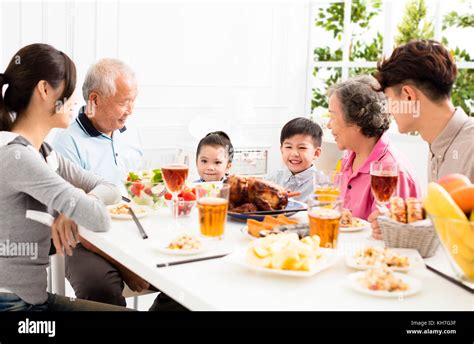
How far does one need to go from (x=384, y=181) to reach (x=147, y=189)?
87cm

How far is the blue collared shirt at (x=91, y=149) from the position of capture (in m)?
3.09

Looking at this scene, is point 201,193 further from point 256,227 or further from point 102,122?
point 102,122

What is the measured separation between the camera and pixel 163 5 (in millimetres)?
5285

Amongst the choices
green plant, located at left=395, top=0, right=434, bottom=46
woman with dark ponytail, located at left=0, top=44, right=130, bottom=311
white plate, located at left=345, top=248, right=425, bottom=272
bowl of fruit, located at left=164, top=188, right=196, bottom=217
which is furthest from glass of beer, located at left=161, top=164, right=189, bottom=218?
green plant, located at left=395, top=0, right=434, bottom=46

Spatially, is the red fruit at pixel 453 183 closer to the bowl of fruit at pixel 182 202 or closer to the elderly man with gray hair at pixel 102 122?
the bowl of fruit at pixel 182 202

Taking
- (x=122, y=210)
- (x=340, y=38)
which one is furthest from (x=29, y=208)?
(x=340, y=38)

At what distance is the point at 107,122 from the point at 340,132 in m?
1.29

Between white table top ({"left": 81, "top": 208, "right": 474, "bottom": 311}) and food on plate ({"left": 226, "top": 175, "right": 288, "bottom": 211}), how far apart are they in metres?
0.34

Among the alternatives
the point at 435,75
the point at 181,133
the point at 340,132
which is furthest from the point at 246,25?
the point at 435,75

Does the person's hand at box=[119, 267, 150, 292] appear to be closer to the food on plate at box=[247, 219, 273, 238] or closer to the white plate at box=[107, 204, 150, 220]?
the white plate at box=[107, 204, 150, 220]

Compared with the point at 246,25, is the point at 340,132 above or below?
below

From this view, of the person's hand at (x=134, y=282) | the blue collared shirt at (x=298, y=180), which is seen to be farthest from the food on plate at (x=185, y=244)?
the blue collared shirt at (x=298, y=180)

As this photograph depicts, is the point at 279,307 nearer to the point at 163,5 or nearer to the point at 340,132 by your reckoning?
the point at 340,132

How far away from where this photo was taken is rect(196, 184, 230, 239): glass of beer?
169 centimetres
